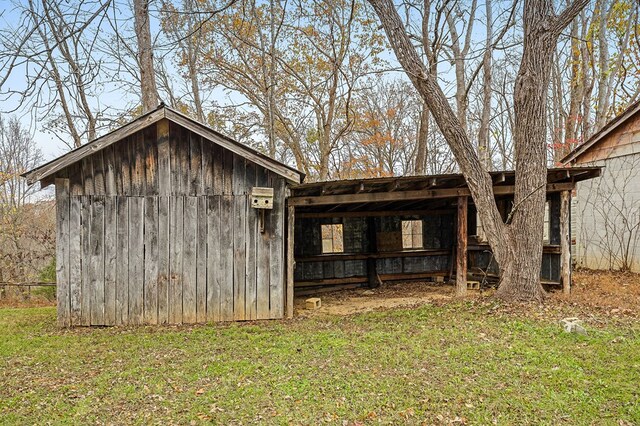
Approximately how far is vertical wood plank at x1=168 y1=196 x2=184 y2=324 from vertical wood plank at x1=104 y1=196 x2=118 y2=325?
95cm

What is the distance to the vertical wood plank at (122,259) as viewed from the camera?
707 centimetres

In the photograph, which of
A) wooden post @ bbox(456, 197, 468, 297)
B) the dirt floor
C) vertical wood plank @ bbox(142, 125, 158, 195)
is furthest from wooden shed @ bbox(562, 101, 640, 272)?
vertical wood plank @ bbox(142, 125, 158, 195)

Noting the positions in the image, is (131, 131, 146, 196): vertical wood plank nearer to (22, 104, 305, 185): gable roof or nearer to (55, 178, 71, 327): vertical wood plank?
(22, 104, 305, 185): gable roof

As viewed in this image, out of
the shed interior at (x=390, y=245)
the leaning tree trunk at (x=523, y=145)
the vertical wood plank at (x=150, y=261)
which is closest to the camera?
the leaning tree trunk at (x=523, y=145)

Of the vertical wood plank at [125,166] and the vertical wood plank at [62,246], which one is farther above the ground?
the vertical wood plank at [125,166]

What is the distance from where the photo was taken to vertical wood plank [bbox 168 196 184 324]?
7121mm

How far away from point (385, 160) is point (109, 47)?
45.4 ft

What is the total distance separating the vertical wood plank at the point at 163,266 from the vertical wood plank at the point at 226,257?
936mm

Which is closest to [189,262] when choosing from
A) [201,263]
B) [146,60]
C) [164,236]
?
[201,263]

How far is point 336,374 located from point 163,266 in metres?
3.99

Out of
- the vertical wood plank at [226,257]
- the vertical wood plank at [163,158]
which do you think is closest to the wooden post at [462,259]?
the vertical wood plank at [226,257]

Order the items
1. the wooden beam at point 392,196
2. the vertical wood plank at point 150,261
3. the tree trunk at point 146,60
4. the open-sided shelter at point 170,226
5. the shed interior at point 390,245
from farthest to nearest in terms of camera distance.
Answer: the shed interior at point 390,245 < the tree trunk at point 146,60 < the wooden beam at point 392,196 < the vertical wood plank at point 150,261 < the open-sided shelter at point 170,226

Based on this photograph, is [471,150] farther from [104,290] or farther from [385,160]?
[385,160]

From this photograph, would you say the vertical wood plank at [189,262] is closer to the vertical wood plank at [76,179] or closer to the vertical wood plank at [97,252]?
the vertical wood plank at [97,252]
